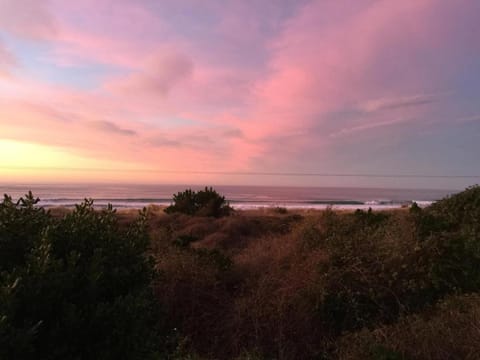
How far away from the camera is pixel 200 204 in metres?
22.4

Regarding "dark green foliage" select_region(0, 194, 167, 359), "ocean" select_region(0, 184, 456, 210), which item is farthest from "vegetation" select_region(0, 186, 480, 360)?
"ocean" select_region(0, 184, 456, 210)

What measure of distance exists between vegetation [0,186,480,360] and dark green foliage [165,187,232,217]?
1112 centimetres

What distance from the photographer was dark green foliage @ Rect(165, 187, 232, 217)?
849 inches

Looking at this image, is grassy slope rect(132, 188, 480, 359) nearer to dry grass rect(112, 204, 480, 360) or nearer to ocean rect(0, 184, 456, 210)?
dry grass rect(112, 204, 480, 360)

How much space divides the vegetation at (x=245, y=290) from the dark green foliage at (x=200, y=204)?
36.5ft

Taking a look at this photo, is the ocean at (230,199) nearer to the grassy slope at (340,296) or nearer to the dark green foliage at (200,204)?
the dark green foliage at (200,204)

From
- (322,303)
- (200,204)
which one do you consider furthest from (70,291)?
(200,204)

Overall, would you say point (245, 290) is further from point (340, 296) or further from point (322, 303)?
point (340, 296)

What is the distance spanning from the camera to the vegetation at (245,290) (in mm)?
2693

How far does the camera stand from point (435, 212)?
33.2ft

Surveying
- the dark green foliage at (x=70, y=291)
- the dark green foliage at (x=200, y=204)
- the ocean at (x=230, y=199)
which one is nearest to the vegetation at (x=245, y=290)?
the dark green foliage at (x=70, y=291)

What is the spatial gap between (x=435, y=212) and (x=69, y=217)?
9.30 m

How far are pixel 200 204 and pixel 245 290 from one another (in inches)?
584

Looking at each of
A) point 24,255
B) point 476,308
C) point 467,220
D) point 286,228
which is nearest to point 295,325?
point 476,308
